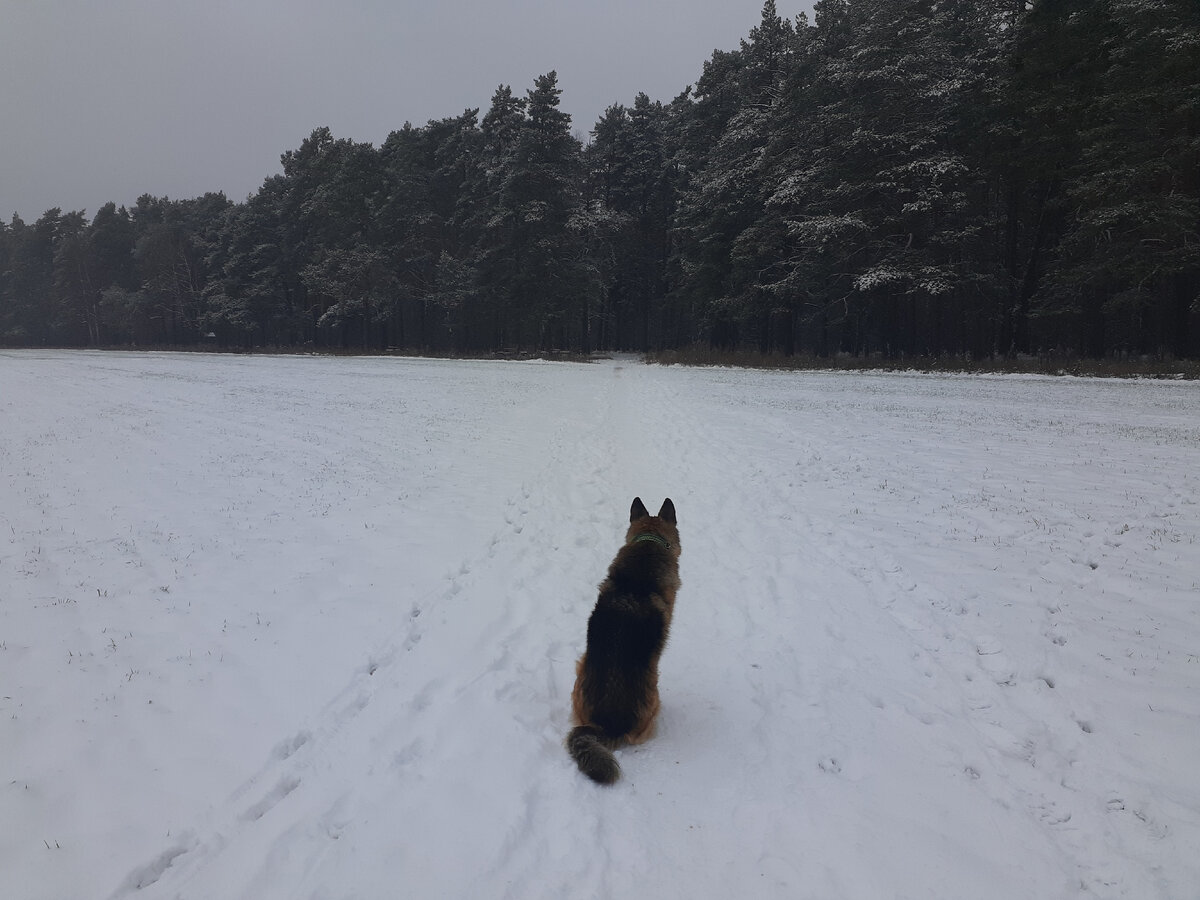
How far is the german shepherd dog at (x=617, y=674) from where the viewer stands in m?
3.53

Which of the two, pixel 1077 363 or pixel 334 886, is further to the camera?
pixel 1077 363

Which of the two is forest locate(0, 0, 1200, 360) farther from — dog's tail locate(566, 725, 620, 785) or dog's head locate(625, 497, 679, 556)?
dog's tail locate(566, 725, 620, 785)

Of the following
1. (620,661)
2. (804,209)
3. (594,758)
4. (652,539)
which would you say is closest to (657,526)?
(652,539)

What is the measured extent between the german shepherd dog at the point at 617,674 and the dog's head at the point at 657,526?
22.0 inches

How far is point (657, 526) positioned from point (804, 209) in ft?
126

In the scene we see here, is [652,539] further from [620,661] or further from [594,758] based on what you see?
[594,758]

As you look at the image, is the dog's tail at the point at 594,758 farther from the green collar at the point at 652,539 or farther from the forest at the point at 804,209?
the forest at the point at 804,209

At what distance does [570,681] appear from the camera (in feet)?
15.2

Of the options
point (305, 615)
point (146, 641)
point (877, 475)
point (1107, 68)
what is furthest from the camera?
point (1107, 68)

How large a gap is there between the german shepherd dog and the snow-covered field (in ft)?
0.67

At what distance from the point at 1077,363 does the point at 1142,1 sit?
50.2ft

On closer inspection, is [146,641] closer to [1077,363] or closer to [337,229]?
[1077,363]

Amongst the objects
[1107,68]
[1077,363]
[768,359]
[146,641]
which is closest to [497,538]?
[146,641]

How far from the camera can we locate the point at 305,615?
561 cm
